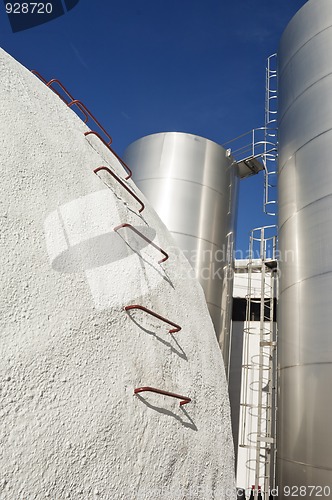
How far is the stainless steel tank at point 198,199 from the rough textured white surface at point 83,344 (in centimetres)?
646

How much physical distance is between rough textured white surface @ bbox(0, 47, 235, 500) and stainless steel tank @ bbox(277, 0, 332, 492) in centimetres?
328

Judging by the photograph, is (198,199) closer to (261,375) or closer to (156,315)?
(261,375)

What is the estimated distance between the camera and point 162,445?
218 cm

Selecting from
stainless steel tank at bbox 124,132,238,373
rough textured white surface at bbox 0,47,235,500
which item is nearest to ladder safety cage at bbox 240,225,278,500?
stainless steel tank at bbox 124,132,238,373

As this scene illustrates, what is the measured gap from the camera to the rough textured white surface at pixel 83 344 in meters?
1.60

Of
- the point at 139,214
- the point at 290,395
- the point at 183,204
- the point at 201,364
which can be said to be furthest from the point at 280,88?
the point at 201,364

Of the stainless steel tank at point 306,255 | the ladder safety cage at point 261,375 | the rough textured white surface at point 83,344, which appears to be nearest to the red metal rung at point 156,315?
the rough textured white surface at point 83,344

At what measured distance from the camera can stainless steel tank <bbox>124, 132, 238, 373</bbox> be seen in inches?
379

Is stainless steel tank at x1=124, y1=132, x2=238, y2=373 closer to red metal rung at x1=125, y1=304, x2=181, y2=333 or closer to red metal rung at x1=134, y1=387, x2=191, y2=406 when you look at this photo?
red metal rung at x1=125, y1=304, x2=181, y2=333

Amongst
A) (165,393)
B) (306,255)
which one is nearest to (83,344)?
(165,393)

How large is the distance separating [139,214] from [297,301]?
4412mm

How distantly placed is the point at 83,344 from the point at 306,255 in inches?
219

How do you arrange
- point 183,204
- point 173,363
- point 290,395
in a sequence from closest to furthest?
point 173,363 < point 290,395 < point 183,204

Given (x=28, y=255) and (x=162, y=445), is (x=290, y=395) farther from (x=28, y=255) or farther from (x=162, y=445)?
(x=28, y=255)
